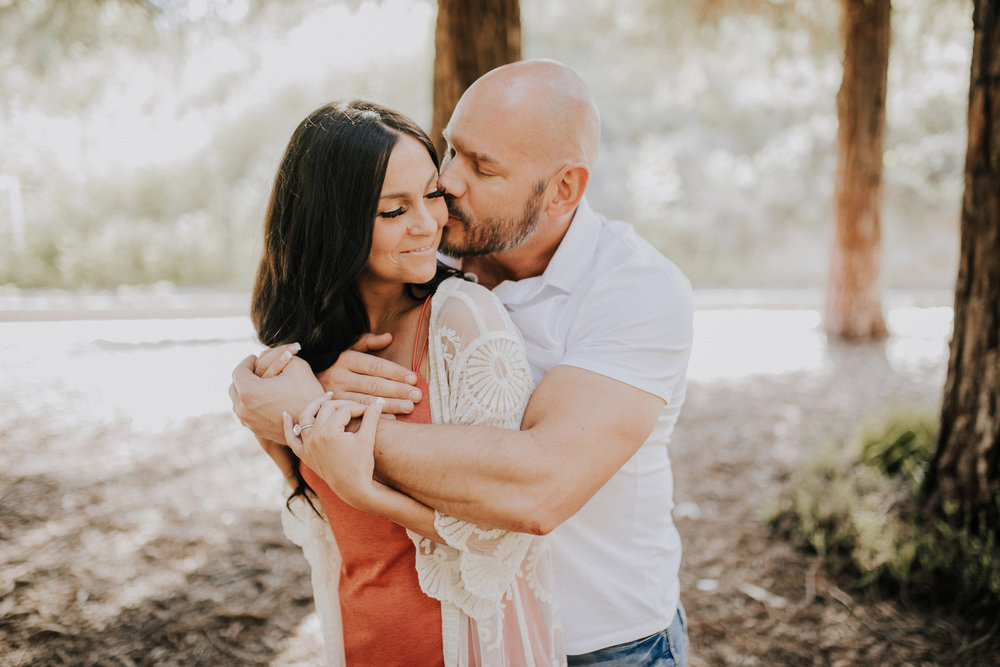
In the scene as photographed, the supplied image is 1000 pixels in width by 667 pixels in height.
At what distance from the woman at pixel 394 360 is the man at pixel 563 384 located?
64 mm

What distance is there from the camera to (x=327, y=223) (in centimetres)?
163

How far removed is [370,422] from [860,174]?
833 cm

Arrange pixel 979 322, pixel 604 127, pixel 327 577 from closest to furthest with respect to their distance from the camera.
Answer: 1. pixel 327 577
2. pixel 979 322
3. pixel 604 127

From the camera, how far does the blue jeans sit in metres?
1.69

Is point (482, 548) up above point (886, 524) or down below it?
above

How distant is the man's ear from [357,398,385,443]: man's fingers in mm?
860

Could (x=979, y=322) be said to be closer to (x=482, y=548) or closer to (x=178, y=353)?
(x=482, y=548)

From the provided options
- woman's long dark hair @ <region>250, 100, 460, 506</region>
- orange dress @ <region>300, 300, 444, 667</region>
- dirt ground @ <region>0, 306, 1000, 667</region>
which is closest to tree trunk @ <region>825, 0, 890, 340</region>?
dirt ground @ <region>0, 306, 1000, 667</region>

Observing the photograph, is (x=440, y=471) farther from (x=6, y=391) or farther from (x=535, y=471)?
(x=6, y=391)

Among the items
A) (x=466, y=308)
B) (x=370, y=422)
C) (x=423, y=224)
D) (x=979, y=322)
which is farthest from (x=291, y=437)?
(x=979, y=322)

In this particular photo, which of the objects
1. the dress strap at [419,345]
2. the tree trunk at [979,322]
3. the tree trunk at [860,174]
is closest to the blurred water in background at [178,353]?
the tree trunk at [860,174]

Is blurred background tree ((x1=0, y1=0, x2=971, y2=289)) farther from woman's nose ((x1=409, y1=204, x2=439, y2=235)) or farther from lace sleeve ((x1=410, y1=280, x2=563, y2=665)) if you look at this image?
lace sleeve ((x1=410, y1=280, x2=563, y2=665))

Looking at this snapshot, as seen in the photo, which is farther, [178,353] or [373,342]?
[178,353]

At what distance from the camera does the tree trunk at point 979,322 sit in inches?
118
